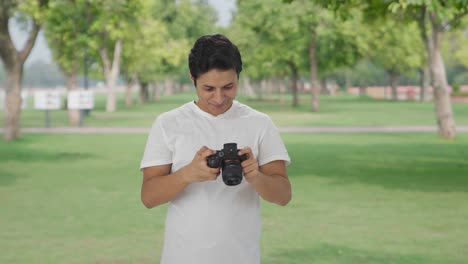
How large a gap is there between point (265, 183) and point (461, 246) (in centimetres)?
607

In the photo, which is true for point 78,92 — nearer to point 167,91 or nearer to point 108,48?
point 108,48

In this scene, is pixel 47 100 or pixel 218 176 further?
pixel 47 100

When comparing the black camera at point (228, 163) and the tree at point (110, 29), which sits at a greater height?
the tree at point (110, 29)

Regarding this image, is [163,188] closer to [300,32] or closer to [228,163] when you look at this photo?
[228,163]

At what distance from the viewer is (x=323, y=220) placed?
10477 mm

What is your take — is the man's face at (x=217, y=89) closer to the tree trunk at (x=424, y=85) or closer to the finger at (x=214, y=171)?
the finger at (x=214, y=171)

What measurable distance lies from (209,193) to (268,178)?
247 millimetres

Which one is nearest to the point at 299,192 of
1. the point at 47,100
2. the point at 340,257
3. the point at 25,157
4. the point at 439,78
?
the point at 340,257

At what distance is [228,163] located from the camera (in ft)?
9.90

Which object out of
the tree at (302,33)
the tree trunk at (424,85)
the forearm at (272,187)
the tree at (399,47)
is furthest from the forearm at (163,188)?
the tree trunk at (424,85)

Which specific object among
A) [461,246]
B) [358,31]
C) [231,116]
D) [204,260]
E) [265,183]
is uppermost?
[358,31]

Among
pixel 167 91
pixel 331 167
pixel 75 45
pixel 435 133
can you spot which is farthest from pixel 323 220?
pixel 167 91

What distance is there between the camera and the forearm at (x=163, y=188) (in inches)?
127

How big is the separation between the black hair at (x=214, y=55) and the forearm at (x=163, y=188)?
0.44m
